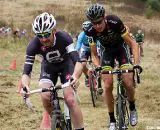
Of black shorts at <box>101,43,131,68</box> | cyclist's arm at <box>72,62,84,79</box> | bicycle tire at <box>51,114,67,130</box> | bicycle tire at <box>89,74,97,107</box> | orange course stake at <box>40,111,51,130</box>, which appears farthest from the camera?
bicycle tire at <box>89,74,97,107</box>

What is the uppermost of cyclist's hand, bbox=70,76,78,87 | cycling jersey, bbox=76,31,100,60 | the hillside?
cyclist's hand, bbox=70,76,78,87

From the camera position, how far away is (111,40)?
8.61 m

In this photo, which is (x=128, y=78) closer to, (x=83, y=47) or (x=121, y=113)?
(x=121, y=113)

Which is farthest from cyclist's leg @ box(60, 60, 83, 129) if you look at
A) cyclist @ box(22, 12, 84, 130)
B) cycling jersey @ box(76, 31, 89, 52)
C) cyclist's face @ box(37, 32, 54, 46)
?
cycling jersey @ box(76, 31, 89, 52)

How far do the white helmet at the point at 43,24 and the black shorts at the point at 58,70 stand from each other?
787 millimetres

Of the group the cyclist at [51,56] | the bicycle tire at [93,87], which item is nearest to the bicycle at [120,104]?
the cyclist at [51,56]

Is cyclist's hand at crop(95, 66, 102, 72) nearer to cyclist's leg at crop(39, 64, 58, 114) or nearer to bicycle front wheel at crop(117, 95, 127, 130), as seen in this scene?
bicycle front wheel at crop(117, 95, 127, 130)

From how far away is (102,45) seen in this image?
29.1 feet

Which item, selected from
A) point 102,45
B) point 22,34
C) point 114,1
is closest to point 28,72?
point 102,45

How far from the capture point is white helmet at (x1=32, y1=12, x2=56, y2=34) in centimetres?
693

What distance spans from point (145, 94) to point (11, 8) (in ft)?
184

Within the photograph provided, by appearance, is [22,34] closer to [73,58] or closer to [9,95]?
[9,95]

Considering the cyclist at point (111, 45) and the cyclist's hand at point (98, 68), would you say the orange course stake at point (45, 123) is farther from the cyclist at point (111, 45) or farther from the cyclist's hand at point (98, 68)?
the cyclist's hand at point (98, 68)

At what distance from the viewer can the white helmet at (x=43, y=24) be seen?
6.93 meters
